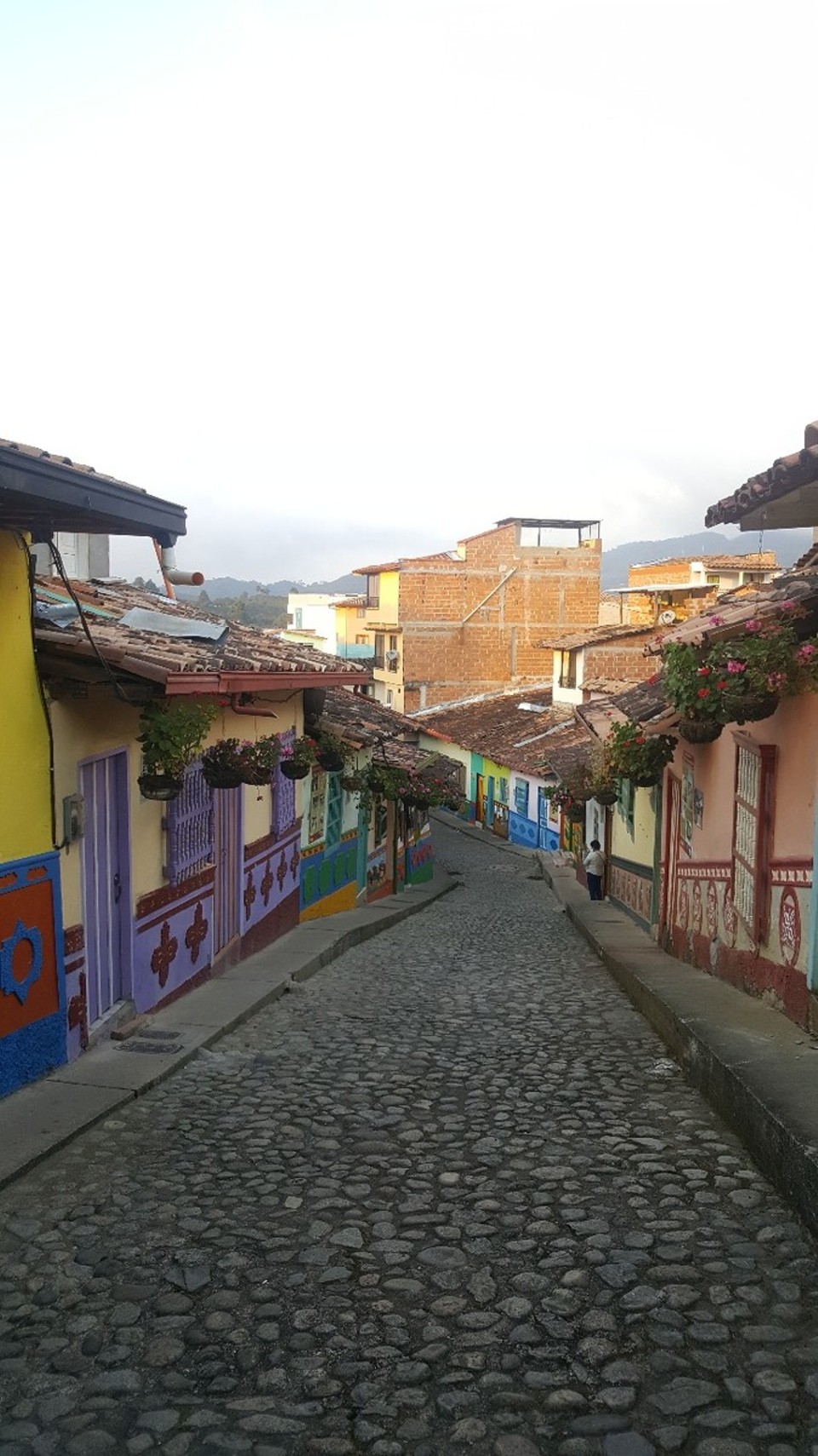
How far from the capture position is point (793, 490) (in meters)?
6.03

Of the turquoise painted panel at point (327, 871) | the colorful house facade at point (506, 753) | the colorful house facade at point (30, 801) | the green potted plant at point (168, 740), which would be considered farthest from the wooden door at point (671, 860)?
the colorful house facade at point (506, 753)

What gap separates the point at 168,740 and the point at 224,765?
1.89m

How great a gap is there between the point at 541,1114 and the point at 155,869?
4.25m

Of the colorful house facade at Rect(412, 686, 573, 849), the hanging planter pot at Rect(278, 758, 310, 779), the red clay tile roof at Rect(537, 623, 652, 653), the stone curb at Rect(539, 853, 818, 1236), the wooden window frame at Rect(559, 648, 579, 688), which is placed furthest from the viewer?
the wooden window frame at Rect(559, 648, 579, 688)

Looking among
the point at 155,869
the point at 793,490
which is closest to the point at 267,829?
the point at 155,869

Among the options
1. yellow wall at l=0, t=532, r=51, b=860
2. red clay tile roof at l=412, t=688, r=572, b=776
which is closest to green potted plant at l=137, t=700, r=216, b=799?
yellow wall at l=0, t=532, r=51, b=860

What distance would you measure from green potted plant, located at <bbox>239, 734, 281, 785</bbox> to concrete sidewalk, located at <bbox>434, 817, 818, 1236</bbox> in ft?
12.8

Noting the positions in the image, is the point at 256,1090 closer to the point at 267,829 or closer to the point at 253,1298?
the point at 253,1298

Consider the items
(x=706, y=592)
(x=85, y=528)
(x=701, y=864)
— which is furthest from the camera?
(x=706, y=592)

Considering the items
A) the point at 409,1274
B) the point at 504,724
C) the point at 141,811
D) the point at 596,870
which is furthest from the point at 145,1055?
the point at 504,724

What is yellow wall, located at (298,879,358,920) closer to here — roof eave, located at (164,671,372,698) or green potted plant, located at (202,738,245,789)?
roof eave, located at (164,671,372,698)

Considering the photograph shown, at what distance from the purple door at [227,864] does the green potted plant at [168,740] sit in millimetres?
2877

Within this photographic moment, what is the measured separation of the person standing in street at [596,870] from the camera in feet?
64.0

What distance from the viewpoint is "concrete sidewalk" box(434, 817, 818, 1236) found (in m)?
5.18
